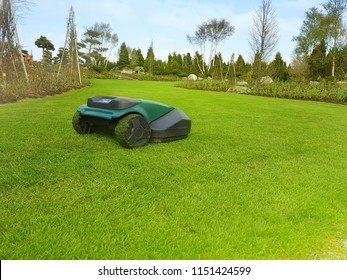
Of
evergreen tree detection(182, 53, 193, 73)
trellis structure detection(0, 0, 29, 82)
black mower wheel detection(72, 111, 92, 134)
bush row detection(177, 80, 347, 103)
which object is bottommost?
black mower wheel detection(72, 111, 92, 134)

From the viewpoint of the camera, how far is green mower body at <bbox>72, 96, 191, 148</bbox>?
3135mm

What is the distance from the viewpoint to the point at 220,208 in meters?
1.93

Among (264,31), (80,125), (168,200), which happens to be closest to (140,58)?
(264,31)

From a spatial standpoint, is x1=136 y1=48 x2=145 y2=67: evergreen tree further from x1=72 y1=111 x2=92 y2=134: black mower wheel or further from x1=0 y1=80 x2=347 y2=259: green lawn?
x1=0 y1=80 x2=347 y2=259: green lawn

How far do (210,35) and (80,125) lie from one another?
35394mm

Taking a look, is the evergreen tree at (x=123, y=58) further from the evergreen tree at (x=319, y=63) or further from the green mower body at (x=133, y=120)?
the green mower body at (x=133, y=120)

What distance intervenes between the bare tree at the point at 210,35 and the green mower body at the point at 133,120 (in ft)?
103

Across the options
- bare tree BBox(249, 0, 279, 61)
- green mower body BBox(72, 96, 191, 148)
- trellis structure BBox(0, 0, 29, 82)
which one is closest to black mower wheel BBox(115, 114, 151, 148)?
green mower body BBox(72, 96, 191, 148)

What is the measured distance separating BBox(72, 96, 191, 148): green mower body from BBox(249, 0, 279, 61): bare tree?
15.8 metres

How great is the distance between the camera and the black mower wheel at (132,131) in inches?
122

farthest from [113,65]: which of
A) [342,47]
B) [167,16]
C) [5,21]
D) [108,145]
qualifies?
[108,145]

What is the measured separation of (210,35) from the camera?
3600cm

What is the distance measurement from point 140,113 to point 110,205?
5.28 feet
